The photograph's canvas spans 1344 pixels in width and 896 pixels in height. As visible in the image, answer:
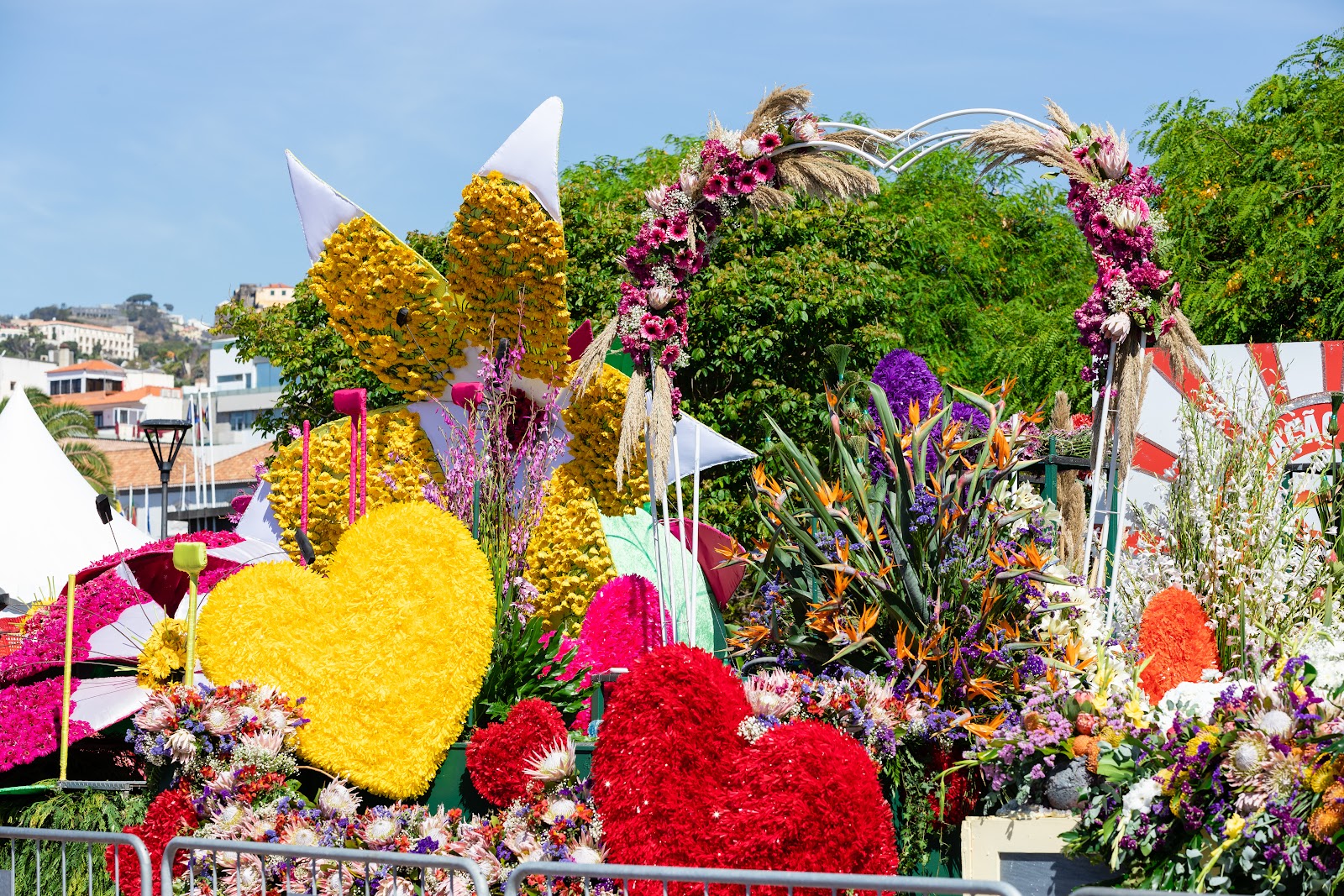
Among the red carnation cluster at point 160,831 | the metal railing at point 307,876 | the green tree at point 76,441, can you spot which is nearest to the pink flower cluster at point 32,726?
the red carnation cluster at point 160,831

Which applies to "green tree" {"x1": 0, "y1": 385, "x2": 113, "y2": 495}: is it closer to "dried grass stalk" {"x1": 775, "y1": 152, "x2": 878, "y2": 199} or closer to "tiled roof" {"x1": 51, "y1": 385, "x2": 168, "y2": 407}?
"tiled roof" {"x1": 51, "y1": 385, "x2": 168, "y2": 407}

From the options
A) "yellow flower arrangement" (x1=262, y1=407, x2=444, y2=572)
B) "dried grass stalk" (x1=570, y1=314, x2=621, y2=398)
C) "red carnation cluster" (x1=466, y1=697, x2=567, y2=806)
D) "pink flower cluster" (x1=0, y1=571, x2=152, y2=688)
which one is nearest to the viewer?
"red carnation cluster" (x1=466, y1=697, x2=567, y2=806)

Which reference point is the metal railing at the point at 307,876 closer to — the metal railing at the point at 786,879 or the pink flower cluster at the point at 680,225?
the metal railing at the point at 786,879

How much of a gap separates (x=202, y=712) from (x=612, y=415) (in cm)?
275

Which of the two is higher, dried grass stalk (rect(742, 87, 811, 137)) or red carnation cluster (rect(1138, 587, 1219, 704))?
dried grass stalk (rect(742, 87, 811, 137))

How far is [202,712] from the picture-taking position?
498cm

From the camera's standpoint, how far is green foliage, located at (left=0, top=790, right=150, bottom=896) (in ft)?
17.2

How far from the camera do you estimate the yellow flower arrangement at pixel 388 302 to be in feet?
22.6

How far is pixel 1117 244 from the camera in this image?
5.25m

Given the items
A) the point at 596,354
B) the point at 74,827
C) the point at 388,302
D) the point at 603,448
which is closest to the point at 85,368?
the point at 388,302

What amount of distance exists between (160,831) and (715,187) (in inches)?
143

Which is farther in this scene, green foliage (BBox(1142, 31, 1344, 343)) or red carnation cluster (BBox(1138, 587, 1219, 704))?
green foliage (BBox(1142, 31, 1344, 343))

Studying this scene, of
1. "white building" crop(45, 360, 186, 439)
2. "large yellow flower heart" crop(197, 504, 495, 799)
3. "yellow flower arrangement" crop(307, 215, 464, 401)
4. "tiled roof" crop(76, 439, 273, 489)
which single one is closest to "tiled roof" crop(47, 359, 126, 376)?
"white building" crop(45, 360, 186, 439)

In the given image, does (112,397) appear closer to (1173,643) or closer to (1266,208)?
(1266,208)
